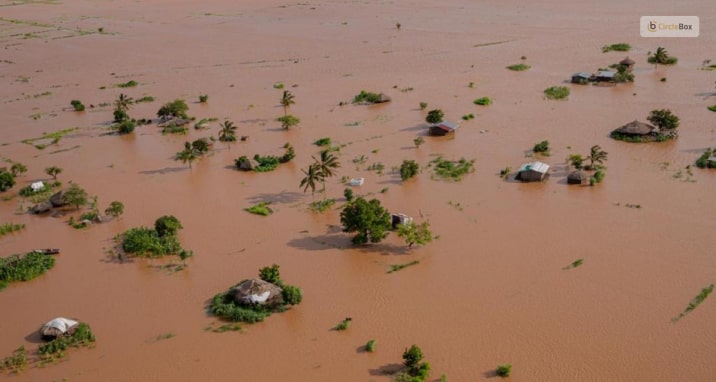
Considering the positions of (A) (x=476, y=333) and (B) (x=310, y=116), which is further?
(B) (x=310, y=116)

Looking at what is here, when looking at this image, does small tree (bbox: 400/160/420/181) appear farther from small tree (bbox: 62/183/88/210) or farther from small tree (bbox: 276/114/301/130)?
small tree (bbox: 62/183/88/210)

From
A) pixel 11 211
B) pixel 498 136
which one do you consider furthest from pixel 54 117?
pixel 498 136

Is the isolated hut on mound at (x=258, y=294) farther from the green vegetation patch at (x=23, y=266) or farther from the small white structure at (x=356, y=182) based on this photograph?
the small white structure at (x=356, y=182)

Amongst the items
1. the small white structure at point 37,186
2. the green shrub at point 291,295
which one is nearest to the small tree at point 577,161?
the green shrub at point 291,295

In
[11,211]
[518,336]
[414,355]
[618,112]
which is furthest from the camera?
[618,112]

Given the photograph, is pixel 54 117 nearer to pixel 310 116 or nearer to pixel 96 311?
pixel 310 116

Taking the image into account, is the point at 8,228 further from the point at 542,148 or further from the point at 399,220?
the point at 542,148
